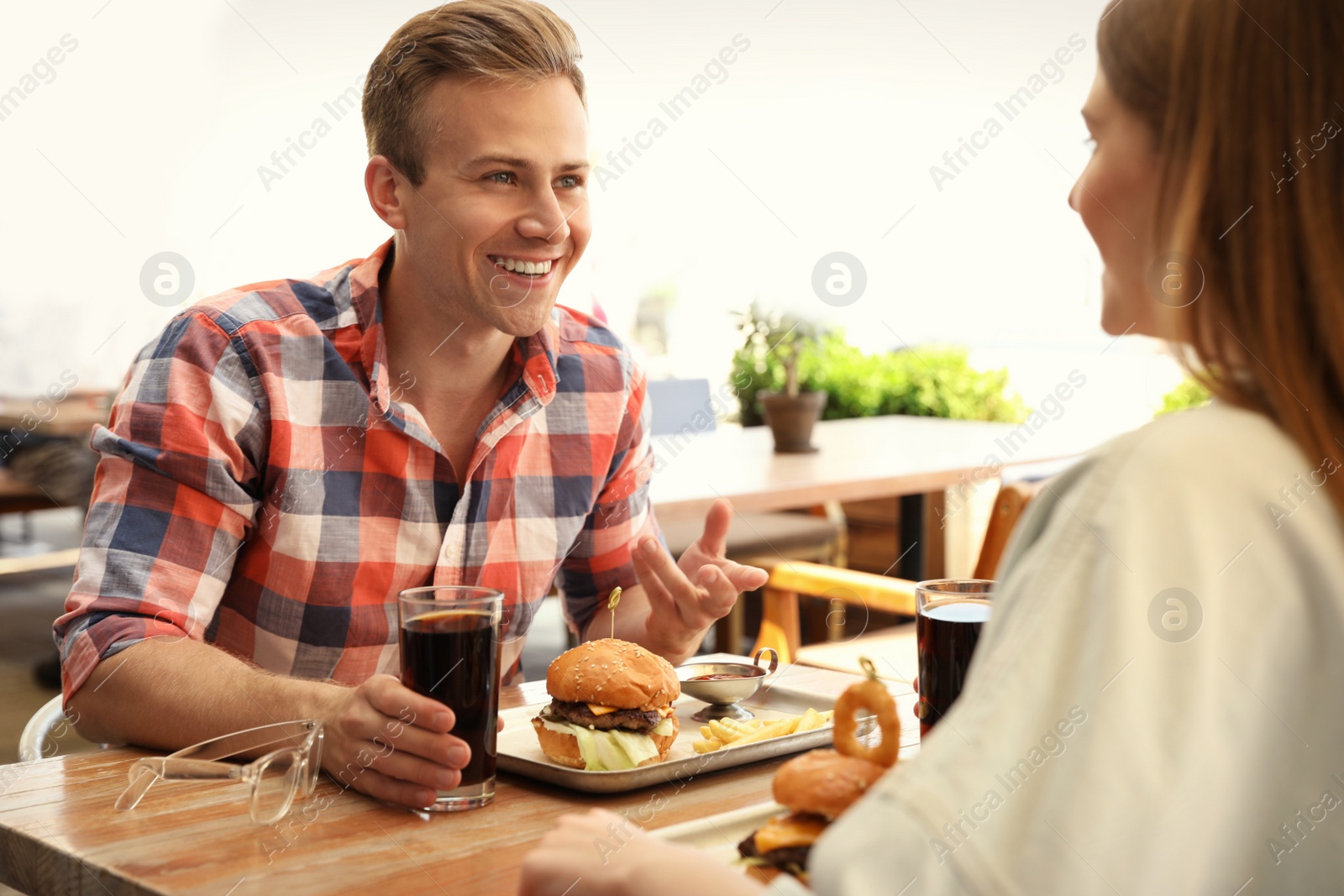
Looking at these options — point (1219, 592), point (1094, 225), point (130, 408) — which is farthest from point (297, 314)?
point (1219, 592)

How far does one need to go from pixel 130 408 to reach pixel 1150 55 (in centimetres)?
138

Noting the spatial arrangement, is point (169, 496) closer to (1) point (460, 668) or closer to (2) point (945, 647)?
(1) point (460, 668)

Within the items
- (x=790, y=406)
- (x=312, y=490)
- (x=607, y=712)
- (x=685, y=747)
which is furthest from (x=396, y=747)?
(x=790, y=406)

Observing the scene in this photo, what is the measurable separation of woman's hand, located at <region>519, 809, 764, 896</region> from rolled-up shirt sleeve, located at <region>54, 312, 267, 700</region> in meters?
0.89

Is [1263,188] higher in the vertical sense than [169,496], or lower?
higher

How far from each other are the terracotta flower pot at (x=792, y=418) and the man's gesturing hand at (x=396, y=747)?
9.96 ft

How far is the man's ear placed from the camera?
2.00m

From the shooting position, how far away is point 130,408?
1.67m

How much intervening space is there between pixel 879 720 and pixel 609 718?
435 mm

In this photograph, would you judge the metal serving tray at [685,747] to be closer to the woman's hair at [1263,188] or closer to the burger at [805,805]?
the burger at [805,805]

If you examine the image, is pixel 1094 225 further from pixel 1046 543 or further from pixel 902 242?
pixel 902 242

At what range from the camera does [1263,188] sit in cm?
75

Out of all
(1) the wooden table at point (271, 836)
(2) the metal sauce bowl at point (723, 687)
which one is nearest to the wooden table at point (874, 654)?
(2) the metal sauce bowl at point (723, 687)

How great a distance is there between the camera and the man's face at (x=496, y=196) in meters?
1.87
